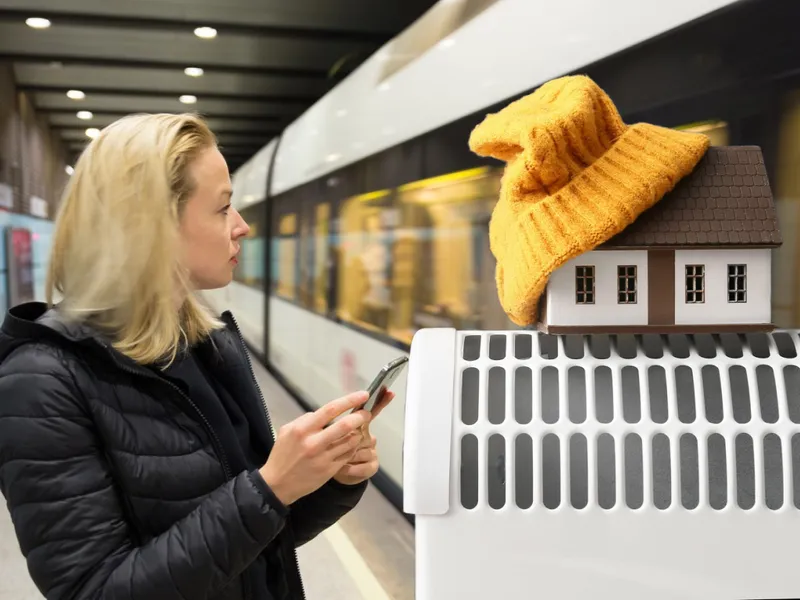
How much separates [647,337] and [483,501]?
0.95 feet

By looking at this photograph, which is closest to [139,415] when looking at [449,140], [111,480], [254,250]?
[111,480]

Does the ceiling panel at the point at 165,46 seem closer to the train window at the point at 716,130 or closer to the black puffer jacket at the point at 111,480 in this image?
the train window at the point at 716,130

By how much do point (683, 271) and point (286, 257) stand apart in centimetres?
628

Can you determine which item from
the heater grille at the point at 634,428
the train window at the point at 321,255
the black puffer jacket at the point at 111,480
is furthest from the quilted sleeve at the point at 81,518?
the train window at the point at 321,255

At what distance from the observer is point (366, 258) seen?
422 cm

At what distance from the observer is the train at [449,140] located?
4.85ft

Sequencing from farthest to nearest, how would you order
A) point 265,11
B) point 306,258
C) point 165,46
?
1. point 306,258
2. point 165,46
3. point 265,11

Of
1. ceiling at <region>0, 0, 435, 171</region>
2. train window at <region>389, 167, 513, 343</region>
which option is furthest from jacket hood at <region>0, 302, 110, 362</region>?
ceiling at <region>0, 0, 435, 171</region>

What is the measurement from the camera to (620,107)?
73.5 inches

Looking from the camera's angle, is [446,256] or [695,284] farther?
[446,256]

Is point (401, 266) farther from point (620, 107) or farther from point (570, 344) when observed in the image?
point (570, 344)

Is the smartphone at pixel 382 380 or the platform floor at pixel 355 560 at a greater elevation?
the smartphone at pixel 382 380

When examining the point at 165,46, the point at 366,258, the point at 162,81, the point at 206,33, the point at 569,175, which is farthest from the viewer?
the point at 162,81

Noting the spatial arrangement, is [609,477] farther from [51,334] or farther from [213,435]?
[51,334]
